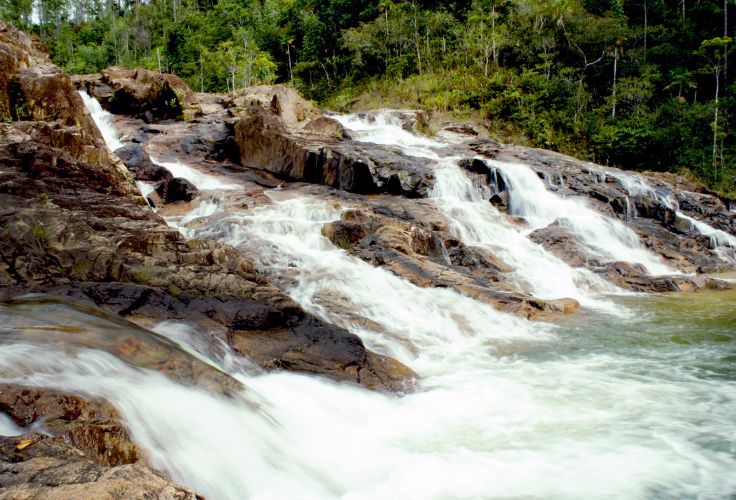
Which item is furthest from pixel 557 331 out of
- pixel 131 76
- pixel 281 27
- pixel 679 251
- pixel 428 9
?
pixel 281 27

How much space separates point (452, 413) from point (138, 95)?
2390cm

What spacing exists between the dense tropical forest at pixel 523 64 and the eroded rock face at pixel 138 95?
13470mm

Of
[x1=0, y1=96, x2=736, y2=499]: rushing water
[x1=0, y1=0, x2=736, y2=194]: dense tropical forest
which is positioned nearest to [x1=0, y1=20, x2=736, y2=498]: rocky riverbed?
[x1=0, y1=96, x2=736, y2=499]: rushing water

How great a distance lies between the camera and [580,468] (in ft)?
14.4

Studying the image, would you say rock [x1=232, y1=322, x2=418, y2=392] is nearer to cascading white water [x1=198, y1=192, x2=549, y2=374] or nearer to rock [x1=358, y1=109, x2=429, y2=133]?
cascading white water [x1=198, y1=192, x2=549, y2=374]

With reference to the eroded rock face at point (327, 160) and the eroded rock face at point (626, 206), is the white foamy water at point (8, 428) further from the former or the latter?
the eroded rock face at point (327, 160)

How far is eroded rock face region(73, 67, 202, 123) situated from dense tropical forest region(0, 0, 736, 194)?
13.5 m

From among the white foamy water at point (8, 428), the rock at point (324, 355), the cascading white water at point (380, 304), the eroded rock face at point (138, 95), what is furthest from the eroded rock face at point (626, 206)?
the eroded rock face at point (138, 95)

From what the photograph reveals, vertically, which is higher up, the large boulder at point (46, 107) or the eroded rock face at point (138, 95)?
the eroded rock face at point (138, 95)

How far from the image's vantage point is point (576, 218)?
1680cm

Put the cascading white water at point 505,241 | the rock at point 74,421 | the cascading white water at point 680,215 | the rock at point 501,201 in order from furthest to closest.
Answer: the cascading white water at point 680,215, the rock at point 501,201, the cascading white water at point 505,241, the rock at point 74,421

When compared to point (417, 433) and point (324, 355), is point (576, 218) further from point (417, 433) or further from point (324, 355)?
point (417, 433)

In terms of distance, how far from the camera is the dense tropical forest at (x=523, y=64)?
29016mm

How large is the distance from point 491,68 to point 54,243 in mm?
36197
